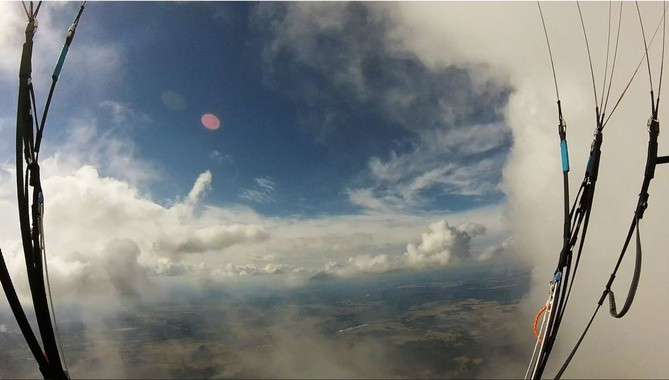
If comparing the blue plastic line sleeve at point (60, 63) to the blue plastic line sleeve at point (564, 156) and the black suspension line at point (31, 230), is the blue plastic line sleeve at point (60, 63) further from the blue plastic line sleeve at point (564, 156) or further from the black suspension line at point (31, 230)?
the blue plastic line sleeve at point (564, 156)

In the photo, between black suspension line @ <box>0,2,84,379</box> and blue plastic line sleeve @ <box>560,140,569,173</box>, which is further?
blue plastic line sleeve @ <box>560,140,569,173</box>

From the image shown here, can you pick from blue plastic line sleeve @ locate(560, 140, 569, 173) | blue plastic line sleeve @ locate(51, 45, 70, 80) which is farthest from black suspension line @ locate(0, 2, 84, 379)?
blue plastic line sleeve @ locate(560, 140, 569, 173)

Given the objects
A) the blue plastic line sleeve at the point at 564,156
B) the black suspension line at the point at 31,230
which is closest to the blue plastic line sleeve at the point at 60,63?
the black suspension line at the point at 31,230

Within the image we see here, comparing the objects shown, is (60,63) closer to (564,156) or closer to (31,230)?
(31,230)

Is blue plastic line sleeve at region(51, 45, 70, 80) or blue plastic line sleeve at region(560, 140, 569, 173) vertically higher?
blue plastic line sleeve at region(51, 45, 70, 80)

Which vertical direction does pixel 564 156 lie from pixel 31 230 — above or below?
above

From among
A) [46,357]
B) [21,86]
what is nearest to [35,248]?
[46,357]

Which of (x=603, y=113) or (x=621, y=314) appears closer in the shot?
(x=621, y=314)

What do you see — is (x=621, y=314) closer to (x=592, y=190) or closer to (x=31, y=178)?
(x=592, y=190)

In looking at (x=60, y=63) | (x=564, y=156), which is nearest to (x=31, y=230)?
(x=60, y=63)

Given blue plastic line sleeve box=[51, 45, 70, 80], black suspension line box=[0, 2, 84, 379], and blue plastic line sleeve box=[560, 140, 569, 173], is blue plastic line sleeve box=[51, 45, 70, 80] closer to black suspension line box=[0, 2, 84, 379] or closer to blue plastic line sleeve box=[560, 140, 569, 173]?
black suspension line box=[0, 2, 84, 379]

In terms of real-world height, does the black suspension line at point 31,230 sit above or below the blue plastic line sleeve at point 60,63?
below
